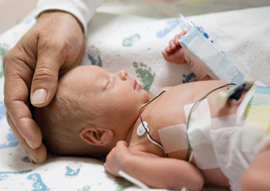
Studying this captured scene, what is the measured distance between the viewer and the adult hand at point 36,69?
104 centimetres

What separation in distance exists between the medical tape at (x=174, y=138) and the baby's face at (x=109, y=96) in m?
0.21

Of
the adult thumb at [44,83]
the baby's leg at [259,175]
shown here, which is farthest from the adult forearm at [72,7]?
the baby's leg at [259,175]

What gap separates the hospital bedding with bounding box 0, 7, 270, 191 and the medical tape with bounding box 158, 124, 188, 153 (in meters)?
0.20

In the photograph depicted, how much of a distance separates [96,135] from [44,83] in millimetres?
317

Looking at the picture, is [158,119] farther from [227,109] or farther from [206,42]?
[206,42]

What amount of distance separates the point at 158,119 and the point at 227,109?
0.26 m

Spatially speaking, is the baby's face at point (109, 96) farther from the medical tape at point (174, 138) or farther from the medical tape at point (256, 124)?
the medical tape at point (256, 124)

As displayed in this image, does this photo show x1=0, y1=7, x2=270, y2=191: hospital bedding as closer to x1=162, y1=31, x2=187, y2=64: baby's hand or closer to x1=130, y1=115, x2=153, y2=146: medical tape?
x1=162, y1=31, x2=187, y2=64: baby's hand

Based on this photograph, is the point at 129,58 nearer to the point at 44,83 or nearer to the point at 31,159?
the point at 44,83

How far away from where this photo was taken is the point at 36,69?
1.08 meters

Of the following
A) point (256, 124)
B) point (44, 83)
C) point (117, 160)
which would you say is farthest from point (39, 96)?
point (256, 124)

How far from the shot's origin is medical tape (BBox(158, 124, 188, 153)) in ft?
2.99

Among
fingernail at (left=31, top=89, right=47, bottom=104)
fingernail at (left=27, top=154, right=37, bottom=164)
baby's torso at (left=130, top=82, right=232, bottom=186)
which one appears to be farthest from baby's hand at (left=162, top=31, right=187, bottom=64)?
fingernail at (left=27, top=154, right=37, bottom=164)

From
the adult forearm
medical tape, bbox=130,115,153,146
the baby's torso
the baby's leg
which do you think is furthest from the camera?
the adult forearm
